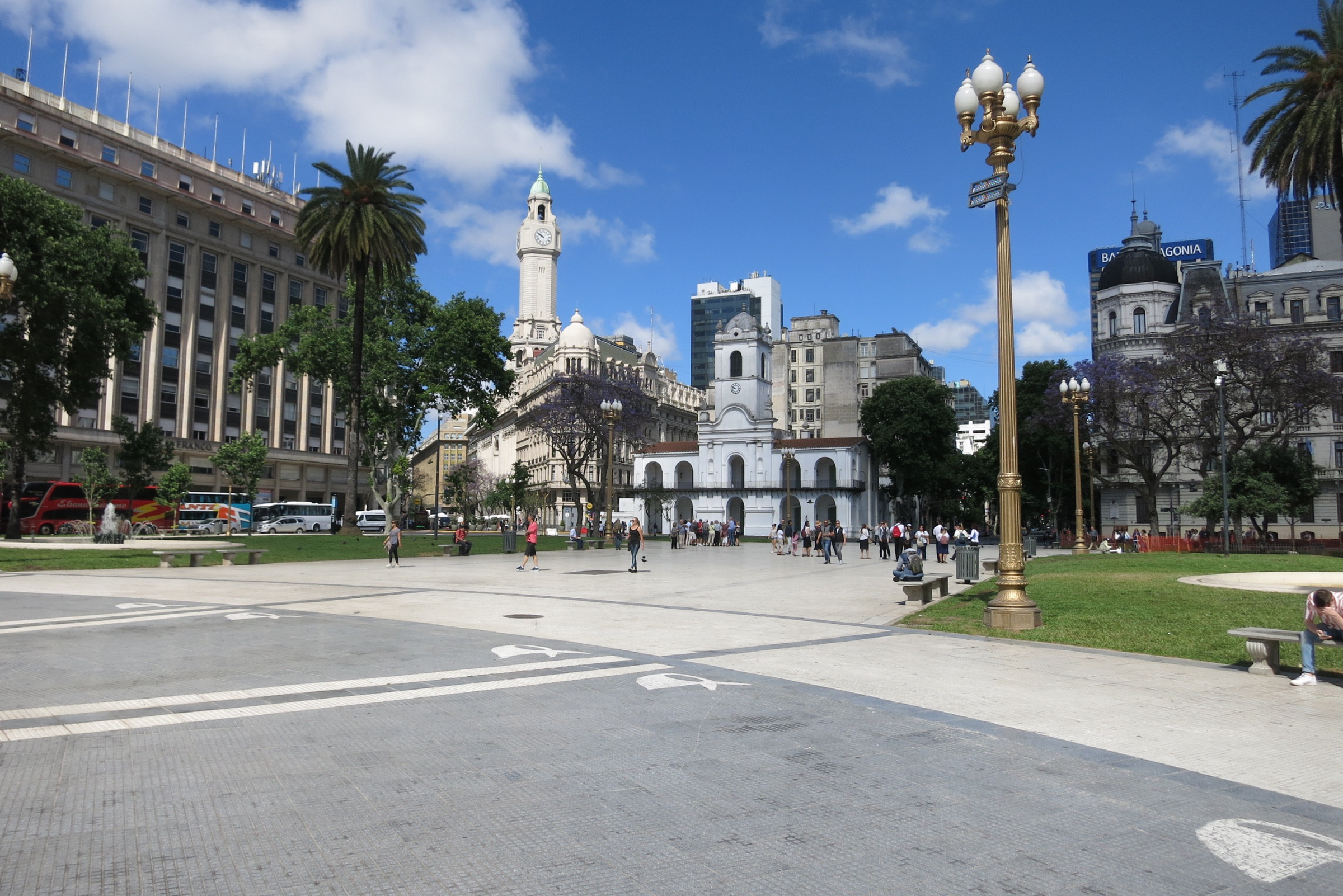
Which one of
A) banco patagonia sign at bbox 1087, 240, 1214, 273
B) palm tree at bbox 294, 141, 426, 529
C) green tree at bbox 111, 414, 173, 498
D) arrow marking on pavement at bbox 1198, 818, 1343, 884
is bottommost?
arrow marking on pavement at bbox 1198, 818, 1343, 884

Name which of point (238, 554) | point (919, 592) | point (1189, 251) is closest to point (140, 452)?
point (238, 554)

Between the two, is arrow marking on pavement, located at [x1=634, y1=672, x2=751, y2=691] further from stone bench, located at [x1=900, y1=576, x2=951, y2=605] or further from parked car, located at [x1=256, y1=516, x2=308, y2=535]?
parked car, located at [x1=256, y1=516, x2=308, y2=535]

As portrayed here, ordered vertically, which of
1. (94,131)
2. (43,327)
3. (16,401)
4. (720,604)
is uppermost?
(94,131)

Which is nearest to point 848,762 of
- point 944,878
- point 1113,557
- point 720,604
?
point 944,878

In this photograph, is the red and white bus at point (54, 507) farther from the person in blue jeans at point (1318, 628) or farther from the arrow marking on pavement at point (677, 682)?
the person in blue jeans at point (1318, 628)

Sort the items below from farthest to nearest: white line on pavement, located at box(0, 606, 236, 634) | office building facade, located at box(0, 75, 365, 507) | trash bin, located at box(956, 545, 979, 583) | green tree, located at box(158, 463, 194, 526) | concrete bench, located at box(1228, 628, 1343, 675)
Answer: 1. office building facade, located at box(0, 75, 365, 507)
2. green tree, located at box(158, 463, 194, 526)
3. trash bin, located at box(956, 545, 979, 583)
4. white line on pavement, located at box(0, 606, 236, 634)
5. concrete bench, located at box(1228, 628, 1343, 675)

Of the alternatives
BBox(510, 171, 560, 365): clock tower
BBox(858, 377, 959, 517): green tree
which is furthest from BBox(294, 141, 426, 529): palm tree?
BBox(510, 171, 560, 365): clock tower

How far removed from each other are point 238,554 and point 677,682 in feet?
77.3

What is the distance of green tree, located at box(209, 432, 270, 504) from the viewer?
5784 centimetres

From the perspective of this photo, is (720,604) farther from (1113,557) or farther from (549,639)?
(1113,557)

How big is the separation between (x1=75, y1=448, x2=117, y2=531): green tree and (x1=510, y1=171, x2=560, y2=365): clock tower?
262 feet

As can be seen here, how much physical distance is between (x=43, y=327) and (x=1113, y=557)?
144 ft

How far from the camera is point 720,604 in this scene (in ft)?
53.6

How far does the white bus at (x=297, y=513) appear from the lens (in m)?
63.2
